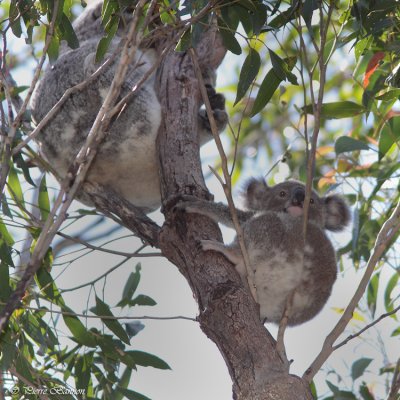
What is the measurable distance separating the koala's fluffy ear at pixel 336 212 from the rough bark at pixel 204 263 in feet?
2.72

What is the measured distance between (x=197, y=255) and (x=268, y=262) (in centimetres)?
39

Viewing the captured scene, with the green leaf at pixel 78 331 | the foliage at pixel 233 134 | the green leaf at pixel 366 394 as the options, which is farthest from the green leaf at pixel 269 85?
the green leaf at pixel 366 394

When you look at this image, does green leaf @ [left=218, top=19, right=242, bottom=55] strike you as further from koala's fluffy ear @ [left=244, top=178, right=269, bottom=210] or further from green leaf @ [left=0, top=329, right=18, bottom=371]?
green leaf @ [left=0, top=329, right=18, bottom=371]

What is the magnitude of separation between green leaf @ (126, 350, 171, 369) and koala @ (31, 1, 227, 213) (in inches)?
31.3

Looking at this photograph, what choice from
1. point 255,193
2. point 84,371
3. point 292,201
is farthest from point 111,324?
point 255,193

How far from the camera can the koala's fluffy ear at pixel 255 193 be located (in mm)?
3797

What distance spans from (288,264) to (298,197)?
542 millimetres

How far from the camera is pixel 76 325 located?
318 cm

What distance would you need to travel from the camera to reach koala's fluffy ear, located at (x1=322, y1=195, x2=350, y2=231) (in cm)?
370

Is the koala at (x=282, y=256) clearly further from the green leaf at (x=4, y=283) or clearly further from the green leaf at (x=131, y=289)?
the green leaf at (x=4, y=283)

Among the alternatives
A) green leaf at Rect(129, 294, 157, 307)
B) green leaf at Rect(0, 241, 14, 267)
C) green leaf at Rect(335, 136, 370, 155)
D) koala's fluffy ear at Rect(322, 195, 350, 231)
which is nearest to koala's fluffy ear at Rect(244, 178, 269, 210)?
koala's fluffy ear at Rect(322, 195, 350, 231)

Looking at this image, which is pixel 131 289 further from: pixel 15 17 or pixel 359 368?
pixel 15 17

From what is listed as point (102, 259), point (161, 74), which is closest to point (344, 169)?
point (161, 74)

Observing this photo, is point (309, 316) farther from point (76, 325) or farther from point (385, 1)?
point (385, 1)
